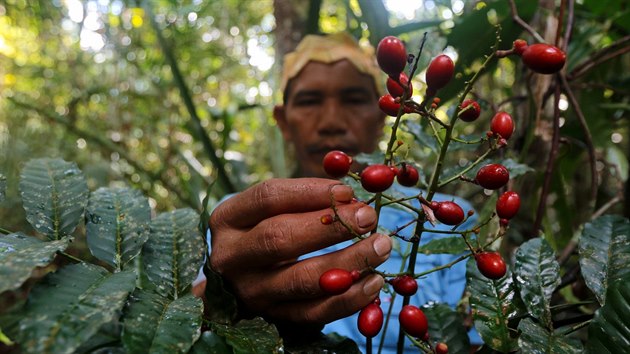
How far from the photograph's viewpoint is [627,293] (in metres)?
0.38

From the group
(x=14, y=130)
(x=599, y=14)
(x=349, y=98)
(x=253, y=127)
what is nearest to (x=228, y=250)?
(x=349, y=98)

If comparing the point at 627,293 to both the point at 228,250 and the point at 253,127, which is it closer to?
the point at 228,250

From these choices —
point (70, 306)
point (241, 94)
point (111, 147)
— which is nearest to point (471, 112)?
point (70, 306)

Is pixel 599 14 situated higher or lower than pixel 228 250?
higher

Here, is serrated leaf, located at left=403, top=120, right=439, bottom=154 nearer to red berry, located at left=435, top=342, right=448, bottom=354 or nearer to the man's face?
red berry, located at left=435, top=342, right=448, bottom=354

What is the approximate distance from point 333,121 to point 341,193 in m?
0.84

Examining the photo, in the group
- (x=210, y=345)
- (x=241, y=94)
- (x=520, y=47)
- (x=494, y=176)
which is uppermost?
(x=520, y=47)

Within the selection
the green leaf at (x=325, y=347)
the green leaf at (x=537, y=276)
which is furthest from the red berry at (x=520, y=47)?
the green leaf at (x=325, y=347)

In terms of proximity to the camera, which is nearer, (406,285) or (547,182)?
(406,285)

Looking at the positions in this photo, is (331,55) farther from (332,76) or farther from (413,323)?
(413,323)

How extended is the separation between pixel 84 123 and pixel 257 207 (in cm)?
278

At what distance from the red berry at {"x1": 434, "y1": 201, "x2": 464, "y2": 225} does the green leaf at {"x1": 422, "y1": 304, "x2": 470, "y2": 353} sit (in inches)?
6.4

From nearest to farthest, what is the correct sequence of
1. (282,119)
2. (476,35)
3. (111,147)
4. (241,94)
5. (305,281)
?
1. (305,281)
2. (476,35)
3. (282,119)
4. (111,147)
5. (241,94)

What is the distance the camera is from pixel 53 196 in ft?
1.49
